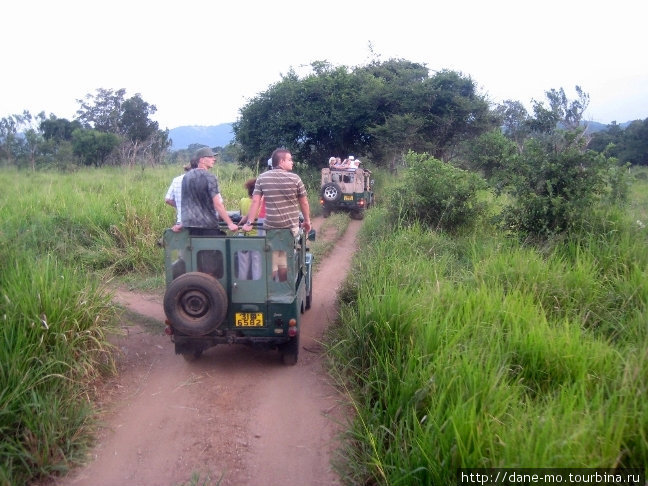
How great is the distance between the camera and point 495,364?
368 centimetres

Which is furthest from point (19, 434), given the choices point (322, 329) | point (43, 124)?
point (43, 124)

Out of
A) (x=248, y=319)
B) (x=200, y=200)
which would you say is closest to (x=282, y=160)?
(x=200, y=200)

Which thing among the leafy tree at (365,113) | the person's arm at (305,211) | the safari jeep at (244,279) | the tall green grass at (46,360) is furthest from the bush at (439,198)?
the leafy tree at (365,113)

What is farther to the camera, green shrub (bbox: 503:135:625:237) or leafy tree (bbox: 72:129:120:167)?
leafy tree (bbox: 72:129:120:167)

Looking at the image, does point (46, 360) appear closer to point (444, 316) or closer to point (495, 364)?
point (444, 316)

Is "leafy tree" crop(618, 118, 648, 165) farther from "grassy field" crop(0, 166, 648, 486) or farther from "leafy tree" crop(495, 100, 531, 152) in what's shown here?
"grassy field" crop(0, 166, 648, 486)

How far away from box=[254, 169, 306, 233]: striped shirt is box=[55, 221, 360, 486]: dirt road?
4.34 feet

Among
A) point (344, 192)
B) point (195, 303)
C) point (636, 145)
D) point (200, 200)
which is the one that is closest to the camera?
point (195, 303)

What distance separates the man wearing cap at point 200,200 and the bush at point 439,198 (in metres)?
3.95

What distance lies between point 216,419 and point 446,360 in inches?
71.3

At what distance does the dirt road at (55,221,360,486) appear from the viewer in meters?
3.51

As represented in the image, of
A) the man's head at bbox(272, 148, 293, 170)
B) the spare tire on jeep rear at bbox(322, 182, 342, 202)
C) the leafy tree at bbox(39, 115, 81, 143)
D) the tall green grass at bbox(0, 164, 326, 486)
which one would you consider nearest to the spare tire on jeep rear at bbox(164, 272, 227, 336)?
the tall green grass at bbox(0, 164, 326, 486)

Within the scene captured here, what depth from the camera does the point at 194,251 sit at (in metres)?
4.80

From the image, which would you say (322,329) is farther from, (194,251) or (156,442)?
(156,442)
